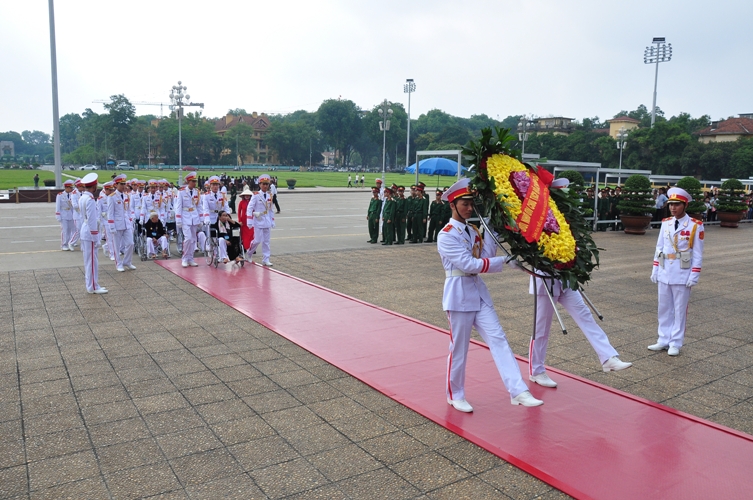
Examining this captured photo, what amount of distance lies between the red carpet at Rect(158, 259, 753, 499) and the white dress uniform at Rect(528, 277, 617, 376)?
13.6 inches

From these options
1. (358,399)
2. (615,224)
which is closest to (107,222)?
(358,399)

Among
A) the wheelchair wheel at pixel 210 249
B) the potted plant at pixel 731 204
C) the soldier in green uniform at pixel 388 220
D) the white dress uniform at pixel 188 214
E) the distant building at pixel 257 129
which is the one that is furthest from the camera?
the distant building at pixel 257 129

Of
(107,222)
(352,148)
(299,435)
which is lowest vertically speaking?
(299,435)

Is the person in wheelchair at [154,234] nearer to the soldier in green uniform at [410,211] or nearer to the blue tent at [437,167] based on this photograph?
the soldier in green uniform at [410,211]

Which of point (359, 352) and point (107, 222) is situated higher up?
point (107, 222)

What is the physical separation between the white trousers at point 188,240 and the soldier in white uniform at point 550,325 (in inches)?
343

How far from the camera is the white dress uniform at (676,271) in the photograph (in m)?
6.88

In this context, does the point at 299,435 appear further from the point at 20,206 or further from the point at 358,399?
the point at 20,206

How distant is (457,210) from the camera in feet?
16.2

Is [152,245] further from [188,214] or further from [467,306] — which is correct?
[467,306]

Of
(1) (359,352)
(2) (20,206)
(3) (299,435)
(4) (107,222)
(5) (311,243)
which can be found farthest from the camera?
(2) (20,206)

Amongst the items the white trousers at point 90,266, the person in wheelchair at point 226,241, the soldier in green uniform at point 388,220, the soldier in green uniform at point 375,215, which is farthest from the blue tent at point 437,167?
the white trousers at point 90,266

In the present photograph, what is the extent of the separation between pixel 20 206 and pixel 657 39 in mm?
61887

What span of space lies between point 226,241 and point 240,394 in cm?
762
